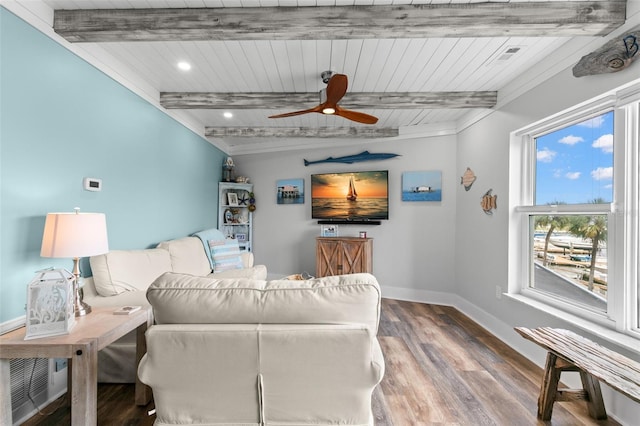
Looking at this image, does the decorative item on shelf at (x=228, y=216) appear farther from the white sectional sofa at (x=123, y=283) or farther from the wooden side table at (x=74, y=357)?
the wooden side table at (x=74, y=357)

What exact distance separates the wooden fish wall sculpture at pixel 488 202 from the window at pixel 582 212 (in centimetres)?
24

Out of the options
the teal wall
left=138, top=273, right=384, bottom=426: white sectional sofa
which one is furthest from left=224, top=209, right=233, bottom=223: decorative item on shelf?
left=138, top=273, right=384, bottom=426: white sectional sofa

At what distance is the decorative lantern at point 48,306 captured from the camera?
55.6 inches

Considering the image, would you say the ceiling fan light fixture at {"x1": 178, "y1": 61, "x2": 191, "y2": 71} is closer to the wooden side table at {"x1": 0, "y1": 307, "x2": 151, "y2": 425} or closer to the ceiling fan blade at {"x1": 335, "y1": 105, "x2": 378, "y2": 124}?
the ceiling fan blade at {"x1": 335, "y1": 105, "x2": 378, "y2": 124}

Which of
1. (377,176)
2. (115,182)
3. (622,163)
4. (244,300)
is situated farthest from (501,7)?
(115,182)

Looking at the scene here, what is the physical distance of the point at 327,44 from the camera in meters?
2.21

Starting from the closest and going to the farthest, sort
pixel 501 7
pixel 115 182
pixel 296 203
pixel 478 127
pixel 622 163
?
pixel 501 7
pixel 622 163
pixel 115 182
pixel 478 127
pixel 296 203

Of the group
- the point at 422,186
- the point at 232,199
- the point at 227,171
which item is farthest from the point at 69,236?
the point at 422,186

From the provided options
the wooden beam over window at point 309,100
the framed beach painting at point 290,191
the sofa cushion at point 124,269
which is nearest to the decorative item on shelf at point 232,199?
the framed beach painting at point 290,191

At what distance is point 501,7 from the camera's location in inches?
70.1

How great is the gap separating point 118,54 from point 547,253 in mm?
4062

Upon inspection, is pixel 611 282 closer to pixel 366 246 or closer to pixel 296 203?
pixel 366 246

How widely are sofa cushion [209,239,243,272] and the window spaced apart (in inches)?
126

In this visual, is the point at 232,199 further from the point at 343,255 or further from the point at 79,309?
the point at 79,309
